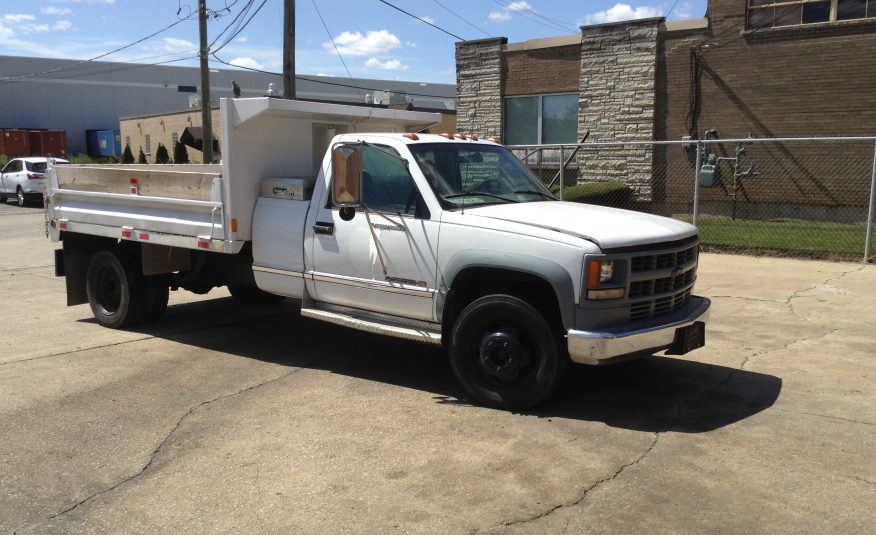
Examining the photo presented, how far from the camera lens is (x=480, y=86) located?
2081 cm

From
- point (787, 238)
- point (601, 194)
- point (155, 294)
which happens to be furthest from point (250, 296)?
point (601, 194)

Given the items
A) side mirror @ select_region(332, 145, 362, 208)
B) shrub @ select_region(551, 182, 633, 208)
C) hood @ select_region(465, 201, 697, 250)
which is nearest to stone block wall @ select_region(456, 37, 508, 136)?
shrub @ select_region(551, 182, 633, 208)

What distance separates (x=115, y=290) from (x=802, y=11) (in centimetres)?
1480

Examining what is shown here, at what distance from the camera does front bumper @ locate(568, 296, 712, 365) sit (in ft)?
16.5

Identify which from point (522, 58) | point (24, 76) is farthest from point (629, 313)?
point (24, 76)

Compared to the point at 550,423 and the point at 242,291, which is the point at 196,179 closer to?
the point at 242,291

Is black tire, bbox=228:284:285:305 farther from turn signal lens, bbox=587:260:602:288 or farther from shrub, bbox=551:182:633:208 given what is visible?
shrub, bbox=551:182:633:208

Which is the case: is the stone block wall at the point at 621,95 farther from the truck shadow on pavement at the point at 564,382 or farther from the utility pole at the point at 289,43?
the truck shadow on pavement at the point at 564,382

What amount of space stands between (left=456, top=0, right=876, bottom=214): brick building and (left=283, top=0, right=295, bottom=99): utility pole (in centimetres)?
574

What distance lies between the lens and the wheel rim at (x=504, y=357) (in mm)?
5430

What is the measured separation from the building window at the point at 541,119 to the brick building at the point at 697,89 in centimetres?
3

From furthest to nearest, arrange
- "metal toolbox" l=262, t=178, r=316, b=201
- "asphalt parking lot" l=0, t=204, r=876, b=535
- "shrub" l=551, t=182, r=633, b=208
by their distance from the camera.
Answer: "shrub" l=551, t=182, r=633, b=208 → "metal toolbox" l=262, t=178, r=316, b=201 → "asphalt parking lot" l=0, t=204, r=876, b=535

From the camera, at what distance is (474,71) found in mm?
20875

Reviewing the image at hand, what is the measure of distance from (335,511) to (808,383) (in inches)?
162
